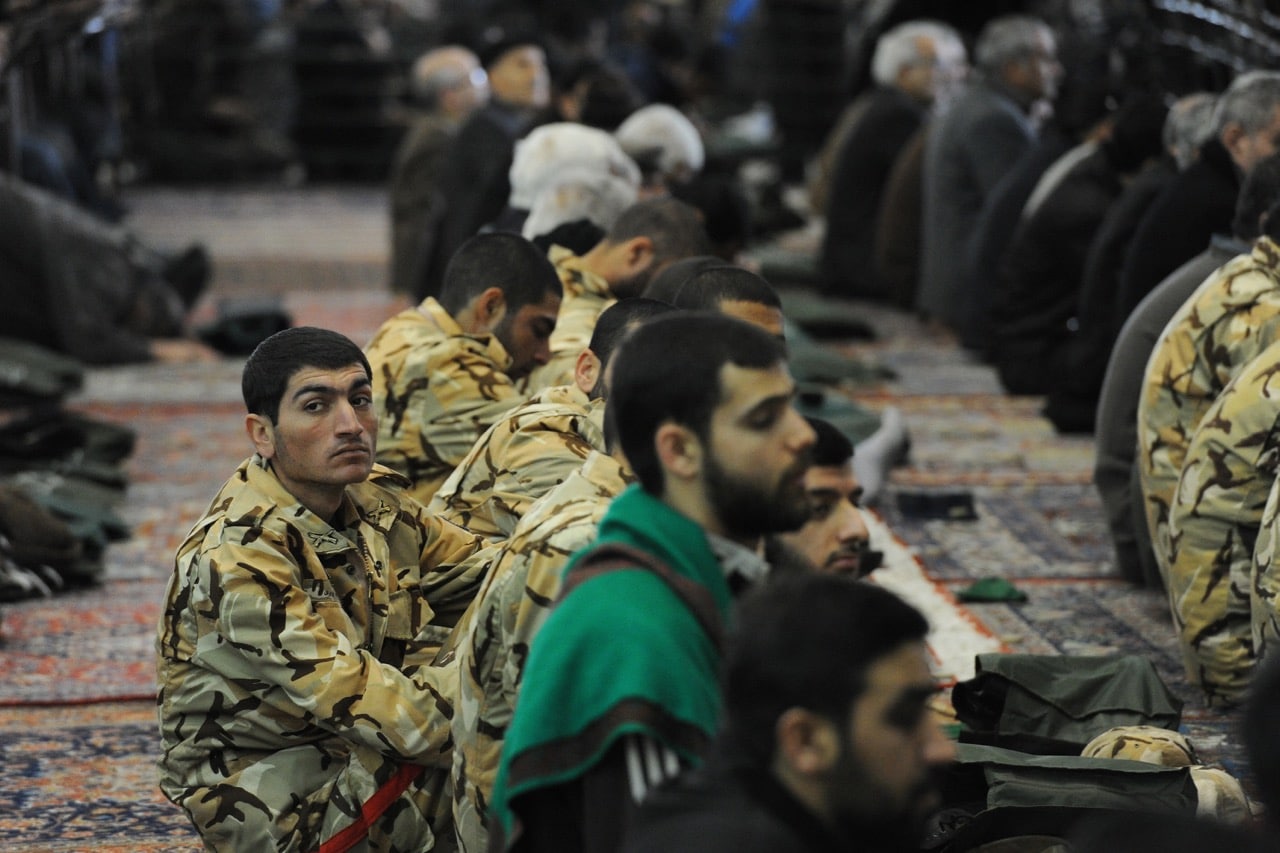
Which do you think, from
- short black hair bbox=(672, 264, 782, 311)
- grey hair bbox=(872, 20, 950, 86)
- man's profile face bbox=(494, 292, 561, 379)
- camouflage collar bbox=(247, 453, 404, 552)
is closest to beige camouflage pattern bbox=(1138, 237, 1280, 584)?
short black hair bbox=(672, 264, 782, 311)

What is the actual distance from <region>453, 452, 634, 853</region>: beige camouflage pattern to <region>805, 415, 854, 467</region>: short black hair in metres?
0.50

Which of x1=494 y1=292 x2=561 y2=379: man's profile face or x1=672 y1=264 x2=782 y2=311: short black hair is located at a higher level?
x1=672 y1=264 x2=782 y2=311: short black hair

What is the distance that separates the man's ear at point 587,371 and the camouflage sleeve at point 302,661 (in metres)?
0.79

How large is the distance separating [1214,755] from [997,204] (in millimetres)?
5228

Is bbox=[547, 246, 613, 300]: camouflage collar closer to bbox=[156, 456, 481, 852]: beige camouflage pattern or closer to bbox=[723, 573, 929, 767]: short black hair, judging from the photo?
bbox=[156, 456, 481, 852]: beige camouflage pattern

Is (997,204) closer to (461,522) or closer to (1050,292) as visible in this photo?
(1050,292)

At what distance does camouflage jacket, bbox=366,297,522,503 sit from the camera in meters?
4.79

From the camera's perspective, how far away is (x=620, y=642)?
2406mm

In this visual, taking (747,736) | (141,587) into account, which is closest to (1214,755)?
(747,736)

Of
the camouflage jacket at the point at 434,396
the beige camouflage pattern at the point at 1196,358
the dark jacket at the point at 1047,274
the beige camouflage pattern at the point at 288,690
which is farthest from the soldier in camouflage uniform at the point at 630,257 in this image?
the dark jacket at the point at 1047,274

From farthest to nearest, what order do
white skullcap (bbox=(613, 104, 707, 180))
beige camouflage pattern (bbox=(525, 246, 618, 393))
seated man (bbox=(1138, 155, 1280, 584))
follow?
white skullcap (bbox=(613, 104, 707, 180)), beige camouflage pattern (bbox=(525, 246, 618, 393)), seated man (bbox=(1138, 155, 1280, 584))

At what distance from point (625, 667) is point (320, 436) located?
52.0 inches

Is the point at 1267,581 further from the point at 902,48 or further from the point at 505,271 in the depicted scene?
the point at 902,48

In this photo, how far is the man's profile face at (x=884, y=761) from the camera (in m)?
2.09
